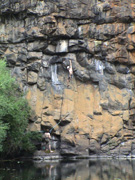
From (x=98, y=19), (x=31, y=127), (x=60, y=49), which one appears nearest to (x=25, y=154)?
(x=31, y=127)

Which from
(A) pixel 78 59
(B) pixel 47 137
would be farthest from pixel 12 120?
(A) pixel 78 59

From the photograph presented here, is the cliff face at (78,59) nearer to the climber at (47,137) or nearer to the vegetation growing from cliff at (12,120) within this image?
the climber at (47,137)

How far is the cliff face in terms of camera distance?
33.5 m

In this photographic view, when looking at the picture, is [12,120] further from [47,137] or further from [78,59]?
[78,59]

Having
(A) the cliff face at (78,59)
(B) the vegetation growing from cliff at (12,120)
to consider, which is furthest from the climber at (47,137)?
(A) the cliff face at (78,59)

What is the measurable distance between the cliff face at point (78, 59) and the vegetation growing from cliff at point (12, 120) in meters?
2.40

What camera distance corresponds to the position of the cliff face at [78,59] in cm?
3347

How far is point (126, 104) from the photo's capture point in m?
34.2

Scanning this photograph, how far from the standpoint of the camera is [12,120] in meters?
28.7

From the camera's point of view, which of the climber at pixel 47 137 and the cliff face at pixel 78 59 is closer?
the climber at pixel 47 137

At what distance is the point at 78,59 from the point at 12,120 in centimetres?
984

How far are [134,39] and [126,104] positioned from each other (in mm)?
6374

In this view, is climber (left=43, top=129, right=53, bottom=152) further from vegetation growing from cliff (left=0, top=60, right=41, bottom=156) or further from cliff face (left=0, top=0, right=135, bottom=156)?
cliff face (left=0, top=0, right=135, bottom=156)

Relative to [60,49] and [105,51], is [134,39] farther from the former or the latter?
[60,49]
